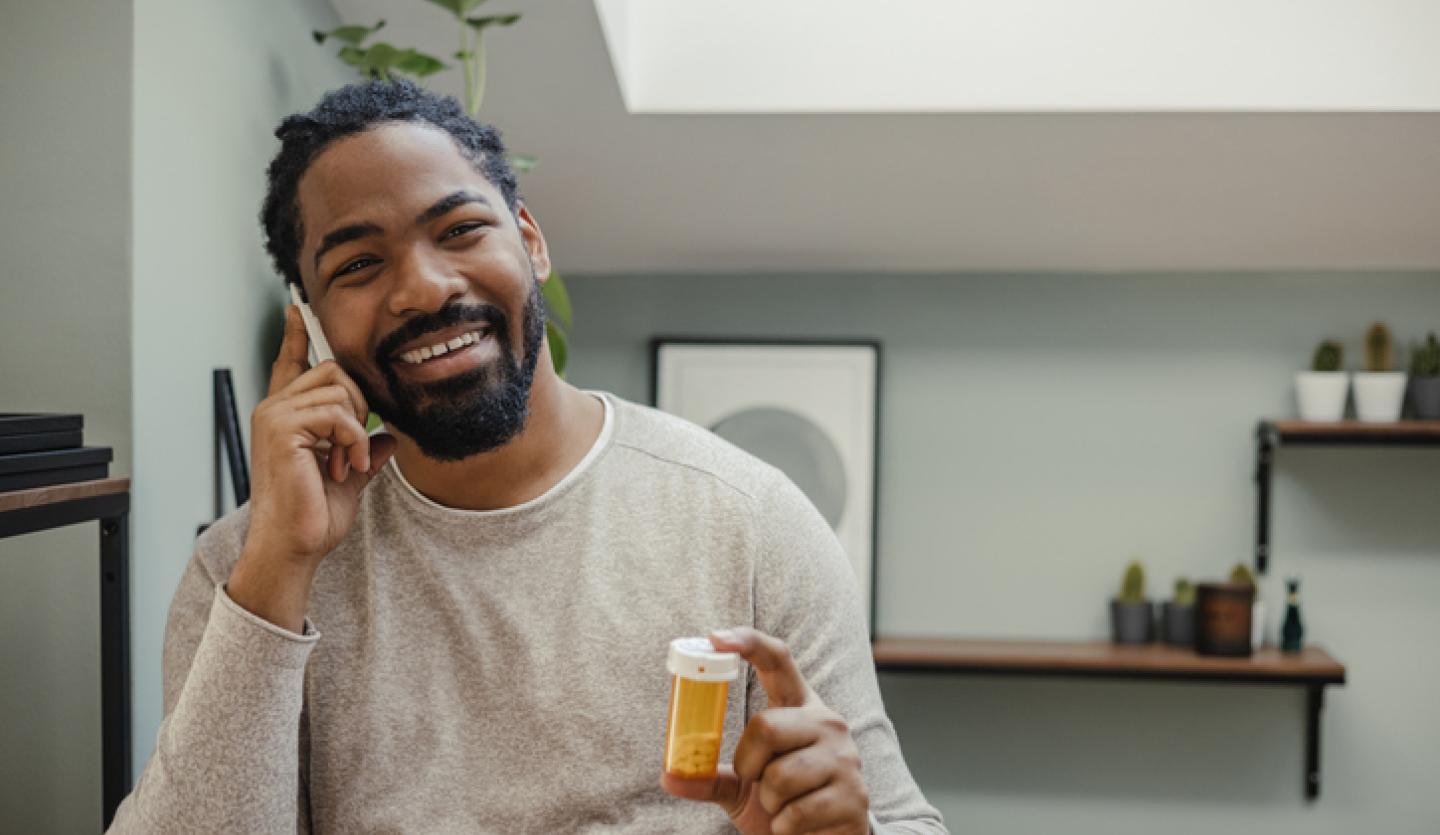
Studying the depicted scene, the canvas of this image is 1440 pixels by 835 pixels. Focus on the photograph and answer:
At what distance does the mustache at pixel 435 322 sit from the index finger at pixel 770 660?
44 centimetres

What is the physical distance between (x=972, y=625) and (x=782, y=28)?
153 cm

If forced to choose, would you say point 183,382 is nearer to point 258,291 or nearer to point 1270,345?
point 258,291

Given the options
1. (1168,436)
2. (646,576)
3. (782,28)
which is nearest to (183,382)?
(646,576)

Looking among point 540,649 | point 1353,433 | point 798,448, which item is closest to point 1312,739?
point 1353,433

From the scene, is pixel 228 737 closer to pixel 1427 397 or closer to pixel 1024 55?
pixel 1024 55

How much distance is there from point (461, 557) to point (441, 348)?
204 mm

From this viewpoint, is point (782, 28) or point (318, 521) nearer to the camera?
point (318, 521)

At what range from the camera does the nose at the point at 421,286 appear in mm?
1172

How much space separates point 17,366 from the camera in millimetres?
1440

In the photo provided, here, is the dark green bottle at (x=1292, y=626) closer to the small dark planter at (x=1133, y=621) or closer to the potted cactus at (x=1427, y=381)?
the small dark planter at (x=1133, y=621)

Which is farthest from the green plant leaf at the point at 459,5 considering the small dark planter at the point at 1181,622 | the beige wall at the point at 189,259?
the small dark planter at the point at 1181,622

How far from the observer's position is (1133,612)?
9.80 feet

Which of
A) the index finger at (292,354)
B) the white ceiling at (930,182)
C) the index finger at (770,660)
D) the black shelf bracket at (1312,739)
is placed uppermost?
the white ceiling at (930,182)

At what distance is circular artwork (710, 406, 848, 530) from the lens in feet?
10.1
